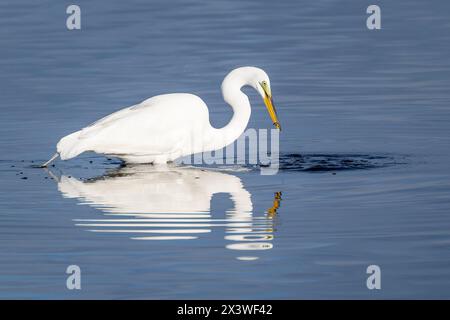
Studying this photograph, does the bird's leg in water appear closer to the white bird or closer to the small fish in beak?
the white bird

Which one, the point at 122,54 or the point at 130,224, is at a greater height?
the point at 122,54

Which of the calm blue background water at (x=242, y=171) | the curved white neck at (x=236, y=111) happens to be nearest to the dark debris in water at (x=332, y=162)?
the calm blue background water at (x=242, y=171)

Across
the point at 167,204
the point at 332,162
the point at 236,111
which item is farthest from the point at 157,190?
the point at 236,111

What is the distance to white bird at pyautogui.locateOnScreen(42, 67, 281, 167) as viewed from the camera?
51.0 feet

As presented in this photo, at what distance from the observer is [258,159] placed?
52.7 feet

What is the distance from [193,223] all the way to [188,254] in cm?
134

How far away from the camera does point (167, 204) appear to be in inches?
521

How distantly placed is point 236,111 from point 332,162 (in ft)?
5.93

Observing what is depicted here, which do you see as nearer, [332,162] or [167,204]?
[167,204]

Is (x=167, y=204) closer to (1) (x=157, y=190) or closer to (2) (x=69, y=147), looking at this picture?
(1) (x=157, y=190)

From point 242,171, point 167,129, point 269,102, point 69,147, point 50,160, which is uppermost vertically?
point 269,102

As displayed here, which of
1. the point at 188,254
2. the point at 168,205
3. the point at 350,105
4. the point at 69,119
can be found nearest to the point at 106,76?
the point at 69,119

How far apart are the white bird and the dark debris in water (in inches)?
26.9

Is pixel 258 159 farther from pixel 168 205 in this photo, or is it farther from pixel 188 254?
pixel 188 254
